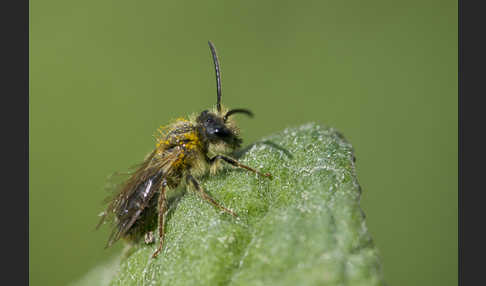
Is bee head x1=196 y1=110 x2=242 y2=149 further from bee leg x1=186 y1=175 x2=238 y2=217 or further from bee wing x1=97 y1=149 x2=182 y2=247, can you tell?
bee leg x1=186 y1=175 x2=238 y2=217

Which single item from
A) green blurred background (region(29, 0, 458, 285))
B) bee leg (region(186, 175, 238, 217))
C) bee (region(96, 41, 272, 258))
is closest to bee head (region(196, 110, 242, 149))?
bee (region(96, 41, 272, 258))

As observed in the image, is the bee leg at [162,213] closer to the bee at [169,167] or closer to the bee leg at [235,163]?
the bee at [169,167]

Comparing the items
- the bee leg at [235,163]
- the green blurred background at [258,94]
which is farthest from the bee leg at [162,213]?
the green blurred background at [258,94]

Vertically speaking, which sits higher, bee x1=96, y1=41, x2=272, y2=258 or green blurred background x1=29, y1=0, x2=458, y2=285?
green blurred background x1=29, y1=0, x2=458, y2=285

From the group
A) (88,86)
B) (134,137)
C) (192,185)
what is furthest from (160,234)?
(88,86)

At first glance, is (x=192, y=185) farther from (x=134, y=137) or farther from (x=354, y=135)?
(x=354, y=135)

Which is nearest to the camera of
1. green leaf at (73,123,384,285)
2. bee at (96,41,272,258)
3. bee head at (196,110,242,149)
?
green leaf at (73,123,384,285)
